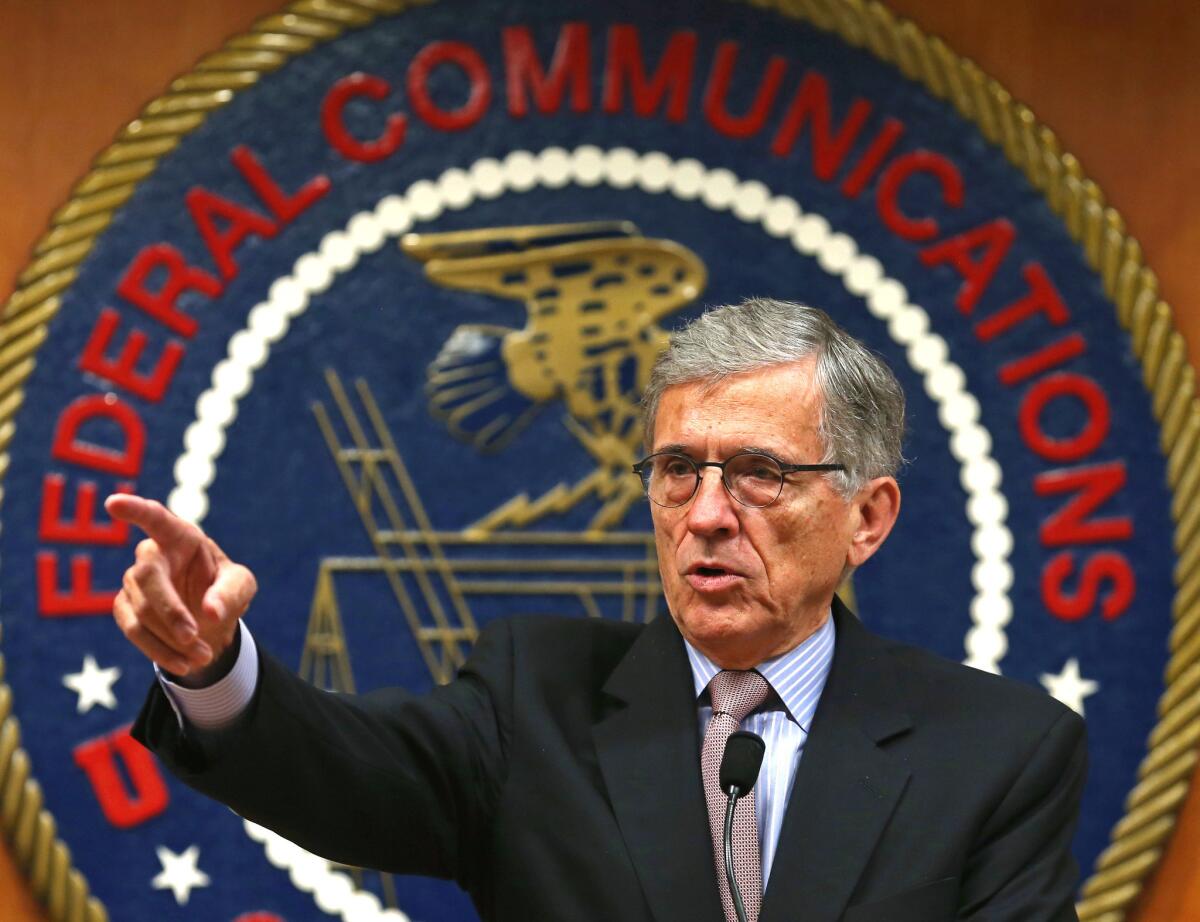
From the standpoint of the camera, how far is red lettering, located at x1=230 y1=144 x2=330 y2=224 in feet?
11.1

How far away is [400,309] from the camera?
11.1 feet

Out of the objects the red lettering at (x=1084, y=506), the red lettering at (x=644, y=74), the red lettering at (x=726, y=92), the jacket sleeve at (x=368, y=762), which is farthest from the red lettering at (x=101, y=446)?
the red lettering at (x=1084, y=506)

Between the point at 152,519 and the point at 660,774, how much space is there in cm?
71

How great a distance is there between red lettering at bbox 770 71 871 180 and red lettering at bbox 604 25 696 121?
0.66 feet

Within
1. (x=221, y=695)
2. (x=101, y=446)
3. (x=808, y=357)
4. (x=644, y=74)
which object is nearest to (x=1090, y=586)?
(x=644, y=74)

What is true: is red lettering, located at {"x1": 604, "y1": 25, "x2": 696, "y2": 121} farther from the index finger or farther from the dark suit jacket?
the index finger

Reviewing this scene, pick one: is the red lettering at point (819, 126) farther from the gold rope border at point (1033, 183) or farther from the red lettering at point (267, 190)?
the red lettering at point (267, 190)

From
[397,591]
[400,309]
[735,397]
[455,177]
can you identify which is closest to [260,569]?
[397,591]

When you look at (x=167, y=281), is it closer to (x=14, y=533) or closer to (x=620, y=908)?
(x=14, y=533)

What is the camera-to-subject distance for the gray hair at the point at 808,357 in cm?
213

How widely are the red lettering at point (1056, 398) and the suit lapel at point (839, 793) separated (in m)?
1.29

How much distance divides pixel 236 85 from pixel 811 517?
1.76 m

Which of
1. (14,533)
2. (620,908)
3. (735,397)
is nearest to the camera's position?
(620,908)

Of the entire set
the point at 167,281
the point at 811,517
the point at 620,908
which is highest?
the point at 167,281
